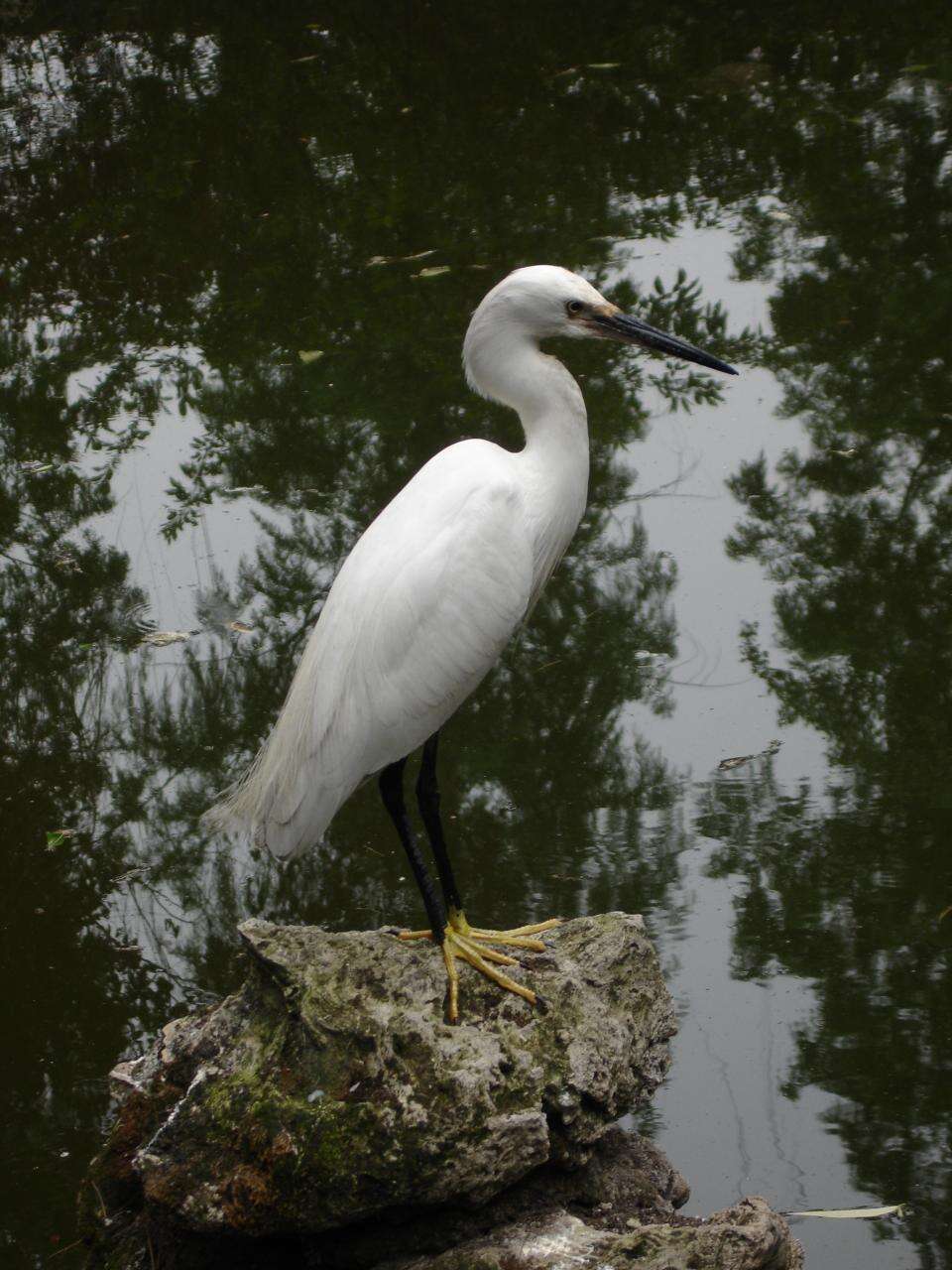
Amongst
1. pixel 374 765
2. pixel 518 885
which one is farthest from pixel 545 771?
pixel 374 765

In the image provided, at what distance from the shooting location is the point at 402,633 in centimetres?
344

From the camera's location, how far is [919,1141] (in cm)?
361

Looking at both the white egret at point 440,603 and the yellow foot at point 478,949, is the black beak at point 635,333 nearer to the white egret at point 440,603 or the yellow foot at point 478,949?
the white egret at point 440,603

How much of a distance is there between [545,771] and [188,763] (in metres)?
1.36

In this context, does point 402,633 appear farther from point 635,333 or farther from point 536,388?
point 635,333

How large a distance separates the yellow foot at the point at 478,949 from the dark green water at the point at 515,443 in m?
0.70

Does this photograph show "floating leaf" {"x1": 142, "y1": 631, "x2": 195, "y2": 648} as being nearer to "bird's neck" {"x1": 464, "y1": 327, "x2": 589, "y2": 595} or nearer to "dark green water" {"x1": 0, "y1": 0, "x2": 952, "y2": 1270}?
"dark green water" {"x1": 0, "y1": 0, "x2": 952, "y2": 1270}

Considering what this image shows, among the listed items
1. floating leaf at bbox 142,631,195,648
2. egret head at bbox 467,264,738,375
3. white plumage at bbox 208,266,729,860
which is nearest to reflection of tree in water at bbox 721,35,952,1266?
white plumage at bbox 208,266,729,860

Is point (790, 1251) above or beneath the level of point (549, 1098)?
beneath

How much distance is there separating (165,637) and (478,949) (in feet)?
10.4

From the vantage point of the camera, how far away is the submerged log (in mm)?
2863

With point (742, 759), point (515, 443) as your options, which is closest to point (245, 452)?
point (515, 443)

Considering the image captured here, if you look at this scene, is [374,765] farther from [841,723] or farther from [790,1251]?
[841,723]

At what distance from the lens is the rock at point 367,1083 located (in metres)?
2.86
